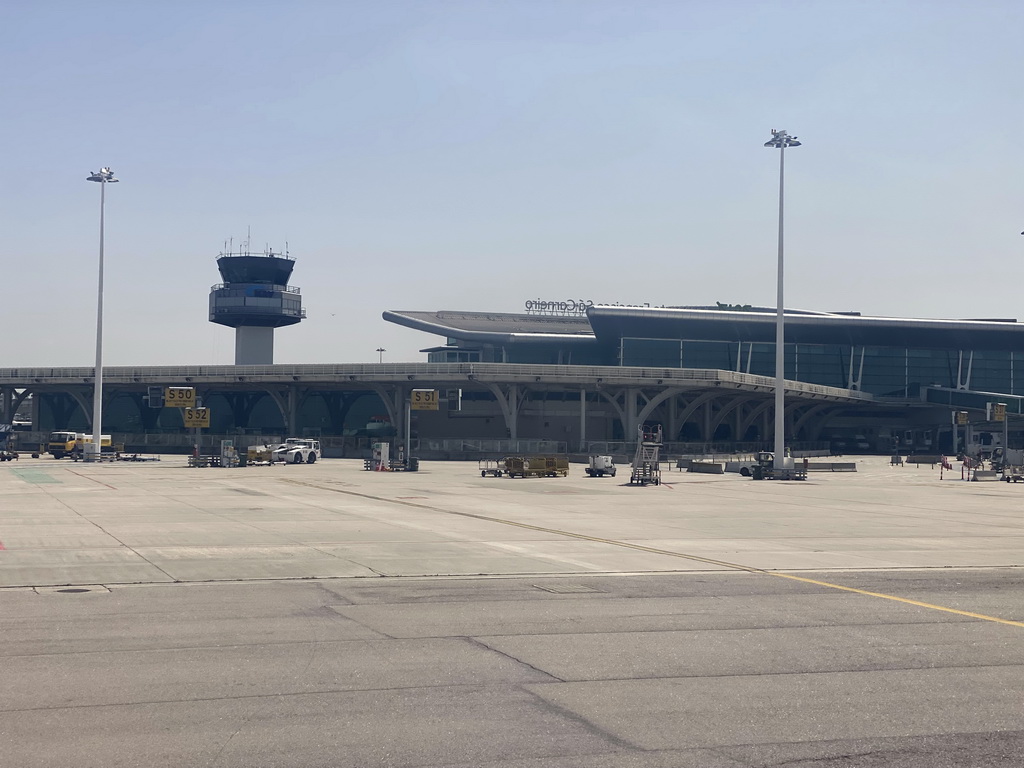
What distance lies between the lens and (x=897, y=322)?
138500mm

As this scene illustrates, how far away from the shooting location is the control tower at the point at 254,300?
140 m

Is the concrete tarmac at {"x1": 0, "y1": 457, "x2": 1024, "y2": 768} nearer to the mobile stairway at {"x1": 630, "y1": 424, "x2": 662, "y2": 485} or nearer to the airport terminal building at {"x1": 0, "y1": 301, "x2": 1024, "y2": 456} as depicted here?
the mobile stairway at {"x1": 630, "y1": 424, "x2": 662, "y2": 485}

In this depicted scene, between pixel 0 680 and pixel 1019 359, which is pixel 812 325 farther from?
pixel 0 680

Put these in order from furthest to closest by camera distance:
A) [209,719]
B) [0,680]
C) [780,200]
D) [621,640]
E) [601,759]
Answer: [780,200] < [621,640] < [0,680] < [209,719] < [601,759]

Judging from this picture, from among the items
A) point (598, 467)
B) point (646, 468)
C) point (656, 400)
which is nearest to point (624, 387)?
point (656, 400)

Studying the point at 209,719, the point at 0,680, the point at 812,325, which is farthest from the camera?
the point at 812,325

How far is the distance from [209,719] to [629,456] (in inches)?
3430

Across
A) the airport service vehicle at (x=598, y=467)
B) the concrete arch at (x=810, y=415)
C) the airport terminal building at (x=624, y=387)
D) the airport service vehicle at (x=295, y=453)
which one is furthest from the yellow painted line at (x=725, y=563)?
the concrete arch at (x=810, y=415)

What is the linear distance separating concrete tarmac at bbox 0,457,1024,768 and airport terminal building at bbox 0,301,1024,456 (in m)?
70.3

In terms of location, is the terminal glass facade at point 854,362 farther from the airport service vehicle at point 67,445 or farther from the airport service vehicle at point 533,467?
the airport service vehicle at point 533,467

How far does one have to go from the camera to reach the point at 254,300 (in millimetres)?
139250

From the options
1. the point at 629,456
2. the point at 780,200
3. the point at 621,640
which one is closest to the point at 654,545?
the point at 621,640

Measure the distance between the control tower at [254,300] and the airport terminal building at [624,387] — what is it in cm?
1359

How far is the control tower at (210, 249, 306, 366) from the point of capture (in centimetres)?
13950
